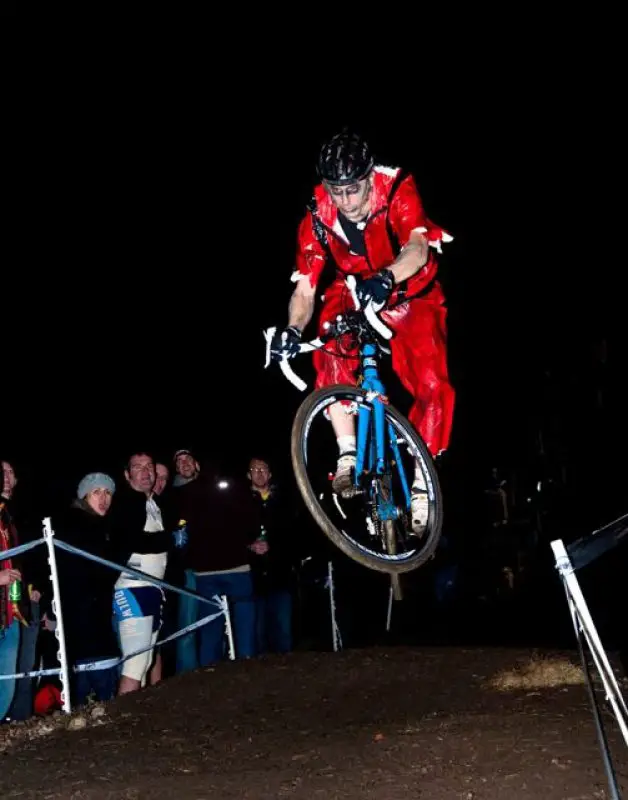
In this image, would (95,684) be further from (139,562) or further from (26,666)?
(139,562)

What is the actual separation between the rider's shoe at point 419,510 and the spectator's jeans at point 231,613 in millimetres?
3705

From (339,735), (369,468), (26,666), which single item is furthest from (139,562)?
(369,468)

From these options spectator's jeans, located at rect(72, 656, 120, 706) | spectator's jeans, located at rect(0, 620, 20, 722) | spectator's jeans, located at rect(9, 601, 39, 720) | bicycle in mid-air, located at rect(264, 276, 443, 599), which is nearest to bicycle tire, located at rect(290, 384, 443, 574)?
bicycle in mid-air, located at rect(264, 276, 443, 599)

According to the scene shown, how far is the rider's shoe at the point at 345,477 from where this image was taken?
17.1 ft

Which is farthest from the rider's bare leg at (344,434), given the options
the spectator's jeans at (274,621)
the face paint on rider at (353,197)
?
the spectator's jeans at (274,621)

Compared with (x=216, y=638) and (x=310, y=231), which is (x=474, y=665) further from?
(x=310, y=231)

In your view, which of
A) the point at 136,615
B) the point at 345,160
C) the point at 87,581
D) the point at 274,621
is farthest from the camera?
the point at 274,621

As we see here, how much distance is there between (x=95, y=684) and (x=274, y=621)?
85.7 inches

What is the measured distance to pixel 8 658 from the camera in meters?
7.08

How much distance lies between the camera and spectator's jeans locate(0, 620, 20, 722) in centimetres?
709

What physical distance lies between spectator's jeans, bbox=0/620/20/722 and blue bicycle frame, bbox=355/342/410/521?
344 cm

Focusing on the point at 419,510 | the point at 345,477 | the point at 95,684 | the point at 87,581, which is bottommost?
the point at 95,684

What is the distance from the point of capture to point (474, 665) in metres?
8.34

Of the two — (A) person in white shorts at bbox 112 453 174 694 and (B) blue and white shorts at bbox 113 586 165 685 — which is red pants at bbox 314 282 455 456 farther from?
(B) blue and white shorts at bbox 113 586 165 685
